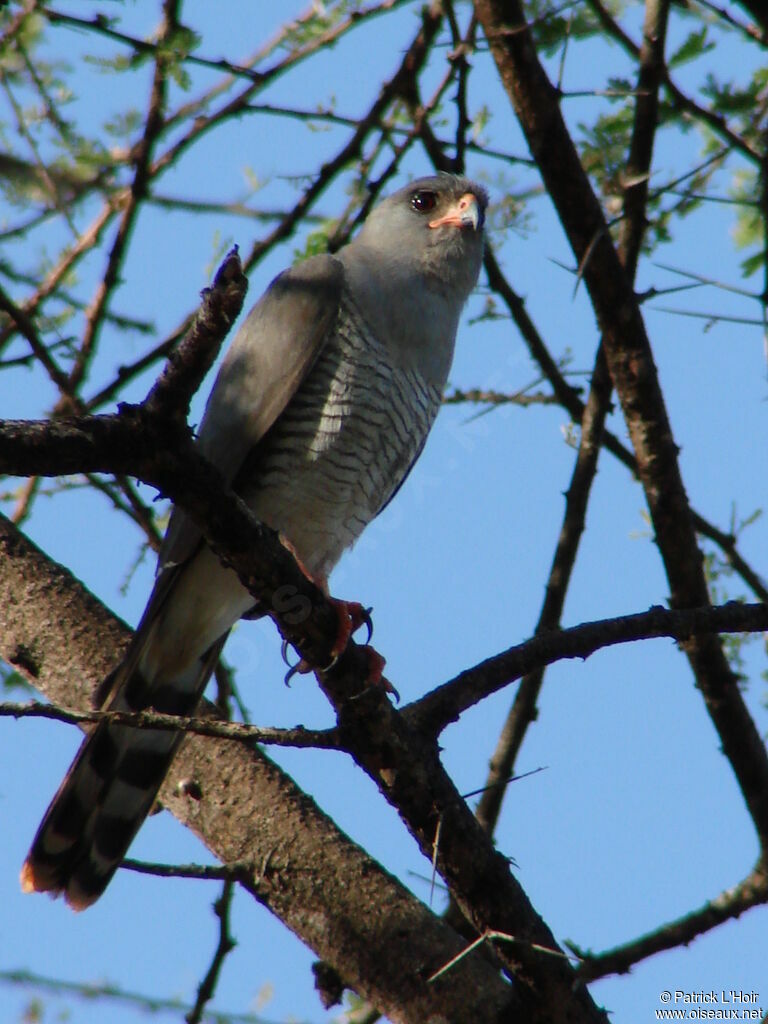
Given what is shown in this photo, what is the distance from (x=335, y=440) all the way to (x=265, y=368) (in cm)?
30

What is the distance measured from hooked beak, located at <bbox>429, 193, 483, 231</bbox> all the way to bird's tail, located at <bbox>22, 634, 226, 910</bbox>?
6.46 ft

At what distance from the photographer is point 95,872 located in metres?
3.37

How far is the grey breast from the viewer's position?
11.7 ft

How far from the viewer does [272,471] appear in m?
3.57

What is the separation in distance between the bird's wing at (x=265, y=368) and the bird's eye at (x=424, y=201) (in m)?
0.78

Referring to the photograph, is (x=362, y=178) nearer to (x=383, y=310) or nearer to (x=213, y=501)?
(x=383, y=310)

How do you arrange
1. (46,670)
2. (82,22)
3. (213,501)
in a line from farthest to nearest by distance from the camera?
(82,22), (46,670), (213,501)

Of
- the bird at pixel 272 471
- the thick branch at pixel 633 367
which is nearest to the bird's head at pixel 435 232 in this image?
the bird at pixel 272 471

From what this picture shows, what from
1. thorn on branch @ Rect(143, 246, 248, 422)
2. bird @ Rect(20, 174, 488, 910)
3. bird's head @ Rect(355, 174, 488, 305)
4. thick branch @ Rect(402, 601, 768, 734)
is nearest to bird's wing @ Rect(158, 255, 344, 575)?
bird @ Rect(20, 174, 488, 910)

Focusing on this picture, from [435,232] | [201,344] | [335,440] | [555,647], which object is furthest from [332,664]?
[435,232]

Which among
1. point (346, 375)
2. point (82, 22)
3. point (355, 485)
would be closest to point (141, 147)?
point (82, 22)

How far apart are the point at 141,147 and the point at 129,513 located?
122 cm

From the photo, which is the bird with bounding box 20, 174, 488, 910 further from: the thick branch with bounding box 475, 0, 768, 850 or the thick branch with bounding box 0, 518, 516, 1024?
the thick branch with bounding box 475, 0, 768, 850

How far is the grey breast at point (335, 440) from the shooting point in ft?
11.7
